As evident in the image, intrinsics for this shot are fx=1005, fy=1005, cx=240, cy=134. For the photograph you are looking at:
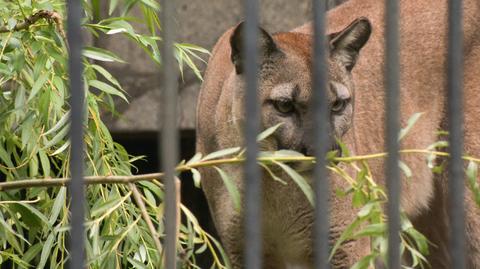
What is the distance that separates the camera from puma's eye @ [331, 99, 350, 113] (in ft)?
11.7

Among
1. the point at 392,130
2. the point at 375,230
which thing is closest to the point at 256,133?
the point at 392,130

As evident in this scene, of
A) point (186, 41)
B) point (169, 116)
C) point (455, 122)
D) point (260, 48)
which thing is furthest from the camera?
point (186, 41)

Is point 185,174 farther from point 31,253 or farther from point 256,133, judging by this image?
point 256,133

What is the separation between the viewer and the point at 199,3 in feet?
17.8

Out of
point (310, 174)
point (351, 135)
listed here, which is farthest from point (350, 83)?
point (310, 174)

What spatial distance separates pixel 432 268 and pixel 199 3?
6.13 feet

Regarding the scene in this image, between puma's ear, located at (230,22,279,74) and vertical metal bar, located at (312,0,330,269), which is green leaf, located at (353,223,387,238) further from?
puma's ear, located at (230,22,279,74)

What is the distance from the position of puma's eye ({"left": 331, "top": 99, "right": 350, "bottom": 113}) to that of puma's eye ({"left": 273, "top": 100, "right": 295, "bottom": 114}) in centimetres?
15

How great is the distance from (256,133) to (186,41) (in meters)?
3.79

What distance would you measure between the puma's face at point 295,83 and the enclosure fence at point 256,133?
1513 mm

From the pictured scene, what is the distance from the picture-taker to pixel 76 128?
1.53 metres

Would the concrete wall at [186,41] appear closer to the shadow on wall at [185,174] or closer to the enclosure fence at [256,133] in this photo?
the shadow on wall at [185,174]

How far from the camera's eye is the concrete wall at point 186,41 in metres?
5.35

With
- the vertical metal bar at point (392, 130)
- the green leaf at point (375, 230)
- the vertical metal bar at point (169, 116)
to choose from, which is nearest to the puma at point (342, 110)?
the green leaf at point (375, 230)
